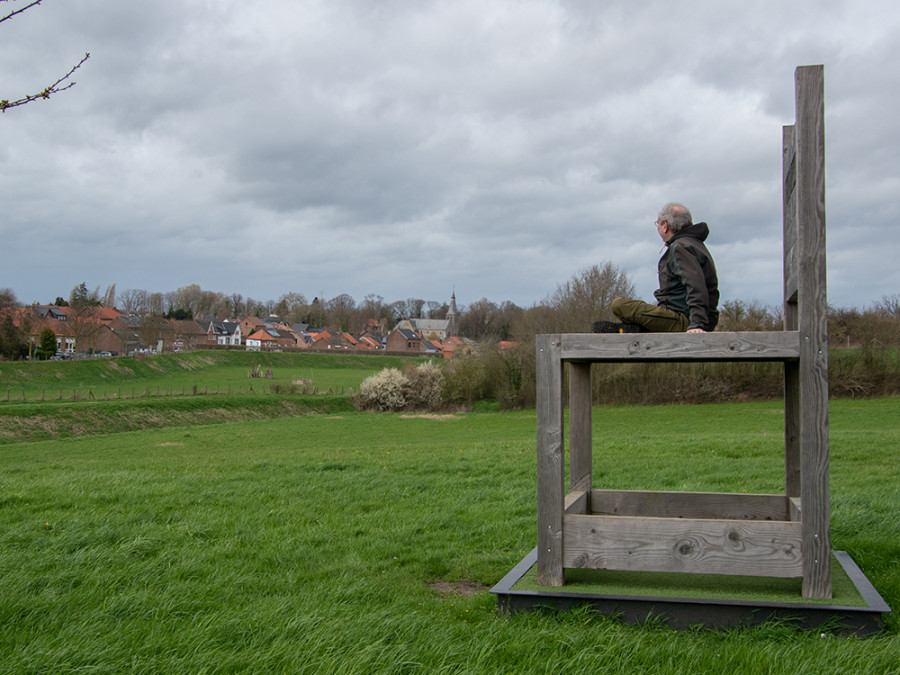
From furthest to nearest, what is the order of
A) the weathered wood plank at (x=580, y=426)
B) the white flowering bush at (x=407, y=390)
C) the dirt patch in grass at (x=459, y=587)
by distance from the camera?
the white flowering bush at (x=407, y=390), the weathered wood plank at (x=580, y=426), the dirt patch in grass at (x=459, y=587)

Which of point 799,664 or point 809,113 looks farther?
point 809,113

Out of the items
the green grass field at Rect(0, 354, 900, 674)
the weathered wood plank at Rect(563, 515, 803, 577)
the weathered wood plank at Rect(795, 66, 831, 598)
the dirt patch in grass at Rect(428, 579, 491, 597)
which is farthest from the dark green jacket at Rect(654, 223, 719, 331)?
the dirt patch in grass at Rect(428, 579, 491, 597)

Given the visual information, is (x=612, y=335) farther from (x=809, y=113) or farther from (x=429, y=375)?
(x=429, y=375)

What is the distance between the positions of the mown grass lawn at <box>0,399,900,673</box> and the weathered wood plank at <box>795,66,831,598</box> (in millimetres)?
510

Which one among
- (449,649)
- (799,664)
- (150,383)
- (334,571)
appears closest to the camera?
(799,664)

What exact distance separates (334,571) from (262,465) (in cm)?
708

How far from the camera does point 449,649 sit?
364 cm

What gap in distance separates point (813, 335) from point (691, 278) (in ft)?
2.74

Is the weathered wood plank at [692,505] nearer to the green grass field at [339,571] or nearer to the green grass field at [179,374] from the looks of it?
the green grass field at [339,571]

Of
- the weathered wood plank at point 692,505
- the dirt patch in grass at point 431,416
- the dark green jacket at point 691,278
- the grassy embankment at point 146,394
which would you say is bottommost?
the dirt patch in grass at point 431,416

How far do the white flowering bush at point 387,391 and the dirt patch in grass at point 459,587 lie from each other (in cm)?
5196

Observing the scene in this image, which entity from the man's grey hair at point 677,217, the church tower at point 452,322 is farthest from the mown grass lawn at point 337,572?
the church tower at point 452,322

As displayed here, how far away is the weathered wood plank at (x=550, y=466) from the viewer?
15.0ft

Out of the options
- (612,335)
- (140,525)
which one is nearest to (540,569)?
(612,335)
